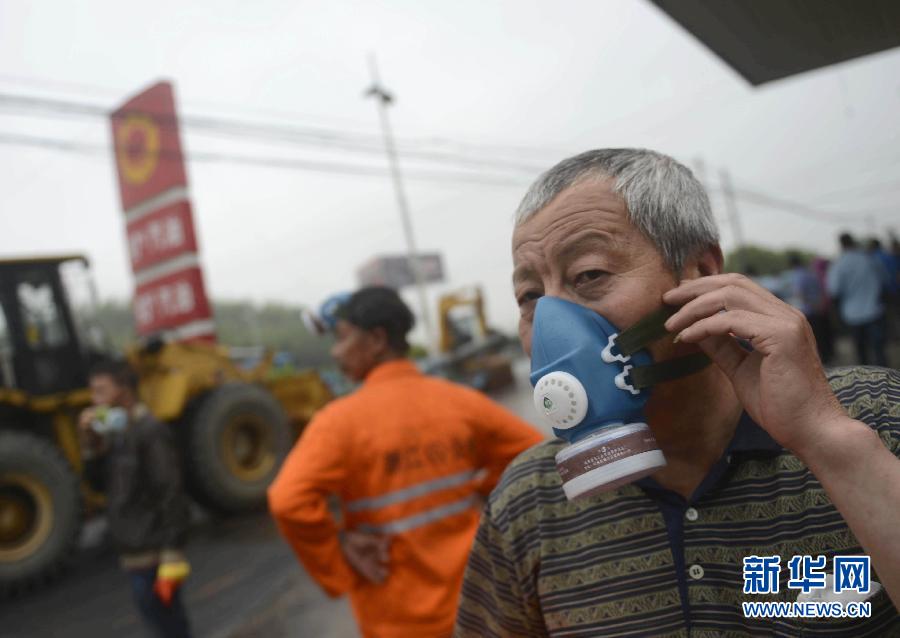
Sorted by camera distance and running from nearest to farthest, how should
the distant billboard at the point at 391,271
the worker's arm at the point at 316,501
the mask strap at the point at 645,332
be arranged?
the mask strap at the point at 645,332, the worker's arm at the point at 316,501, the distant billboard at the point at 391,271

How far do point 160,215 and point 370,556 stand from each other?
9.78 meters

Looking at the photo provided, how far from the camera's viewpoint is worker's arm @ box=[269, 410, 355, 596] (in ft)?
7.30

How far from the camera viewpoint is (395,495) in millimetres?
2305

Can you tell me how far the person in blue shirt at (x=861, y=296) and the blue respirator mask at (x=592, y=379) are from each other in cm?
612

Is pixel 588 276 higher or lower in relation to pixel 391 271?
lower

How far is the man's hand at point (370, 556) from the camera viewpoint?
2252 millimetres

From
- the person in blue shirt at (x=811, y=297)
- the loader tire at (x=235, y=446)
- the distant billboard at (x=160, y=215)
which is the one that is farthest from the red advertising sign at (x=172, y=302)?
the person in blue shirt at (x=811, y=297)

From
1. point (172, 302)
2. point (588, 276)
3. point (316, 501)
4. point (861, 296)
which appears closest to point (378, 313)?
point (316, 501)

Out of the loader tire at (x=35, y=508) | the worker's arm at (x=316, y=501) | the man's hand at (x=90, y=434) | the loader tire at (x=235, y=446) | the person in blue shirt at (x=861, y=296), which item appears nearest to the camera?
the worker's arm at (x=316, y=501)

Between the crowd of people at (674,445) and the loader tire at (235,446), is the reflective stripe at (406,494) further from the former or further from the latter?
the loader tire at (235,446)

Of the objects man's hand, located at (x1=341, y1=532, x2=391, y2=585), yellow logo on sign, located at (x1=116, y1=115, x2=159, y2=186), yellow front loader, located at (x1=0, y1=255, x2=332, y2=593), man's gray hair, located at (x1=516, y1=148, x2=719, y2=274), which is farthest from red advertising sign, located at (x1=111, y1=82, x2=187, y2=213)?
man's gray hair, located at (x1=516, y1=148, x2=719, y2=274)

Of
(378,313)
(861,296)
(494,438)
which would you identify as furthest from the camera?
(861,296)

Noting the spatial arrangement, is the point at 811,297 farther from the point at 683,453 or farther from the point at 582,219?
the point at 582,219

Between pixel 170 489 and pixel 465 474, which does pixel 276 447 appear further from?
pixel 465 474
